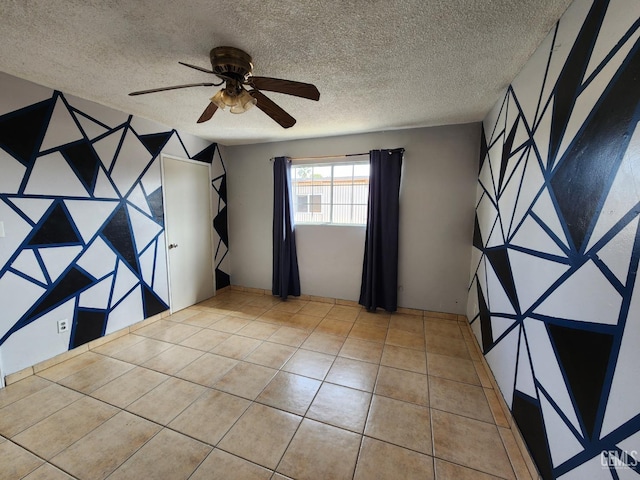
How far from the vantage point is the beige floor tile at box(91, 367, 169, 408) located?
1879 mm

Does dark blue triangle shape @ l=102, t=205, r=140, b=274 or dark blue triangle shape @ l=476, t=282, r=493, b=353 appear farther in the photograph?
dark blue triangle shape @ l=102, t=205, r=140, b=274

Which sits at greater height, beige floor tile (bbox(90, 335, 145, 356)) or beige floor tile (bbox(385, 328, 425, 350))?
beige floor tile (bbox(385, 328, 425, 350))

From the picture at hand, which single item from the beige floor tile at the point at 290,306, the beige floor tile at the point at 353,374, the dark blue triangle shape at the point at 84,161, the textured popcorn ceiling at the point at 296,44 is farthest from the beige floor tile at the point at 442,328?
the dark blue triangle shape at the point at 84,161

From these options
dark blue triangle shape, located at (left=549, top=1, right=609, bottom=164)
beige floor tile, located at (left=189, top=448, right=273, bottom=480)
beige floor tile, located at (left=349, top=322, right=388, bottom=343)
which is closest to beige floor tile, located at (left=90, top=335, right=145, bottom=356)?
beige floor tile, located at (left=189, top=448, right=273, bottom=480)

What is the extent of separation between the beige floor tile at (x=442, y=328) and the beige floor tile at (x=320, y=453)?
1741 millimetres

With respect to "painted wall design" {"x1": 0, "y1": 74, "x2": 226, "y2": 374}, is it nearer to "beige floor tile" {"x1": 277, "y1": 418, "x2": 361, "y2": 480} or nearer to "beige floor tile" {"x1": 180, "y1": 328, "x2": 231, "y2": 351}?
"beige floor tile" {"x1": 180, "y1": 328, "x2": 231, "y2": 351}

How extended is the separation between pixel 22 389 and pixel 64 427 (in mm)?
750

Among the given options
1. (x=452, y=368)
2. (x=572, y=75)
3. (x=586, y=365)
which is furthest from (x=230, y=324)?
(x=572, y=75)

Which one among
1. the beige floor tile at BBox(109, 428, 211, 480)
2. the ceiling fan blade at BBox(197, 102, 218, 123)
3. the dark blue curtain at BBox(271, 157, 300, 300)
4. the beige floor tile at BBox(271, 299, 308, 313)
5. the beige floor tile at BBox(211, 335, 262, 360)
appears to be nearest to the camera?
the beige floor tile at BBox(109, 428, 211, 480)

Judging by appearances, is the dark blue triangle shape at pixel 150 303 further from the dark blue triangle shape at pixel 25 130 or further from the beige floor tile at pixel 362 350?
the beige floor tile at pixel 362 350

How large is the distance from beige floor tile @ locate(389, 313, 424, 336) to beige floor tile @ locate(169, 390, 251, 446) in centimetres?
194

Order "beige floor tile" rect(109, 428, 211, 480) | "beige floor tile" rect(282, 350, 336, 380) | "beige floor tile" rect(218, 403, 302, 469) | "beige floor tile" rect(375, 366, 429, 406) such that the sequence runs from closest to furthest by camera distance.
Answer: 1. "beige floor tile" rect(109, 428, 211, 480)
2. "beige floor tile" rect(218, 403, 302, 469)
3. "beige floor tile" rect(375, 366, 429, 406)
4. "beige floor tile" rect(282, 350, 336, 380)

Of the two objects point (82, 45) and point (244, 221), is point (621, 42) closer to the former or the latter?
point (82, 45)

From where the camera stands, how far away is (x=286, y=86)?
1.57 m
